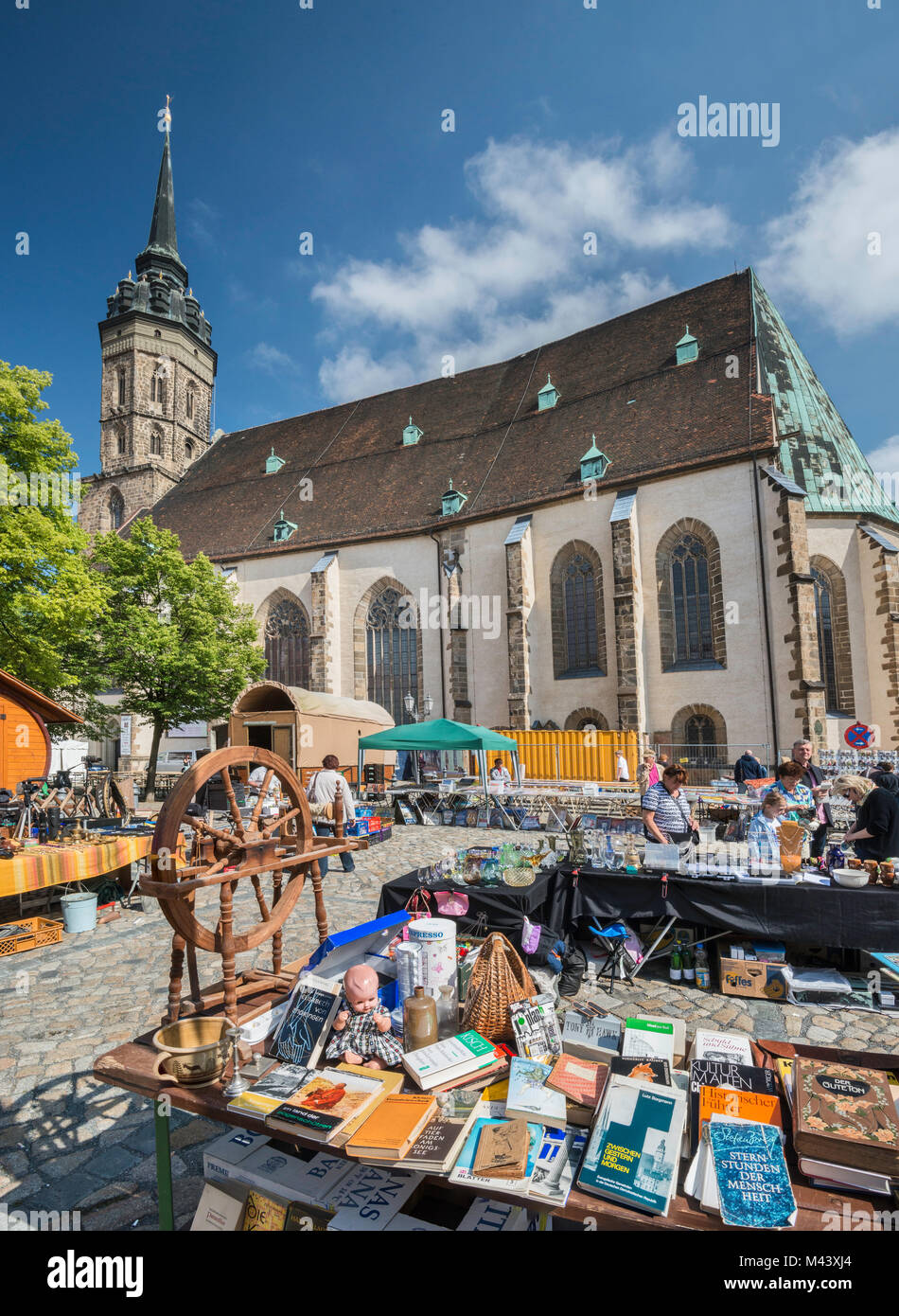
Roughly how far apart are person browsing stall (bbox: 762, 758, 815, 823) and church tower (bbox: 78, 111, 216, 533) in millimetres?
39493

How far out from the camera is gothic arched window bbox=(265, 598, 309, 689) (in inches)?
1208

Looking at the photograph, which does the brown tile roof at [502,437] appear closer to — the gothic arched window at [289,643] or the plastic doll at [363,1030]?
the gothic arched window at [289,643]

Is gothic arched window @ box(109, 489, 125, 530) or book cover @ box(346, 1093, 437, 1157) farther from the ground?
gothic arched window @ box(109, 489, 125, 530)

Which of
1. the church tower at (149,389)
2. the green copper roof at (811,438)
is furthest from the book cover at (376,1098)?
the church tower at (149,389)

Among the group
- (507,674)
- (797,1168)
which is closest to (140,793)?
(507,674)

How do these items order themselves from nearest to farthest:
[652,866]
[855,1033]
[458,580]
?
1. [855,1033]
2. [652,866]
3. [458,580]

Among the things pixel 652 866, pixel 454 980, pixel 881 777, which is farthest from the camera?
pixel 881 777

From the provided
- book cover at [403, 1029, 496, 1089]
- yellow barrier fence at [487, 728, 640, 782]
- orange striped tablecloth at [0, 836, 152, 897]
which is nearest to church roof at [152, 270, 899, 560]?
yellow barrier fence at [487, 728, 640, 782]

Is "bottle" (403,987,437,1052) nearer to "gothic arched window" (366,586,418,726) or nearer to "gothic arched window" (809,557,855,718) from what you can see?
"gothic arched window" (809,557,855,718)

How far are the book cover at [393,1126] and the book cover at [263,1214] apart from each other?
1.50 feet

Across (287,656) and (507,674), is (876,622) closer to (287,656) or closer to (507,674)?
(507,674)

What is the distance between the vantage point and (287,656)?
102 feet

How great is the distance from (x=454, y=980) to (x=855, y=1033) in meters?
3.62
